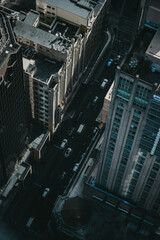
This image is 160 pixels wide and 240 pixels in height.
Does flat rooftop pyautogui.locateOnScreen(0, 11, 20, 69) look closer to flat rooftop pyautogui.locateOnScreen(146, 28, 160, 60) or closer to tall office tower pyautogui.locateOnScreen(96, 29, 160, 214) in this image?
tall office tower pyautogui.locateOnScreen(96, 29, 160, 214)

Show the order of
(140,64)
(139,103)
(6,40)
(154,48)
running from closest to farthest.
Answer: (154,48), (140,64), (139,103), (6,40)

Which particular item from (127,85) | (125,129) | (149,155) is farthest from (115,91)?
(149,155)

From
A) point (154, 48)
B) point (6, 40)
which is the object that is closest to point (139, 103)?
point (154, 48)

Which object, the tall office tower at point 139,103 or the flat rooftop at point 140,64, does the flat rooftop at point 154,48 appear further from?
the flat rooftop at point 140,64

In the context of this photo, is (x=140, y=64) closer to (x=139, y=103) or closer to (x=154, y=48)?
(x=154, y=48)

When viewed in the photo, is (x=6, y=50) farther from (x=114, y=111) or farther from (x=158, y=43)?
(x=158, y=43)

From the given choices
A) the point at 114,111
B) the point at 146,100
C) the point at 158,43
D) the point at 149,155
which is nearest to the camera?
the point at 158,43

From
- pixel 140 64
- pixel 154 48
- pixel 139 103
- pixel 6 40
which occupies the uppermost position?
pixel 154 48

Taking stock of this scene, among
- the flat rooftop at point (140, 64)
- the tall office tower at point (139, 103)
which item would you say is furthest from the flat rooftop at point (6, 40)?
the flat rooftop at point (140, 64)
